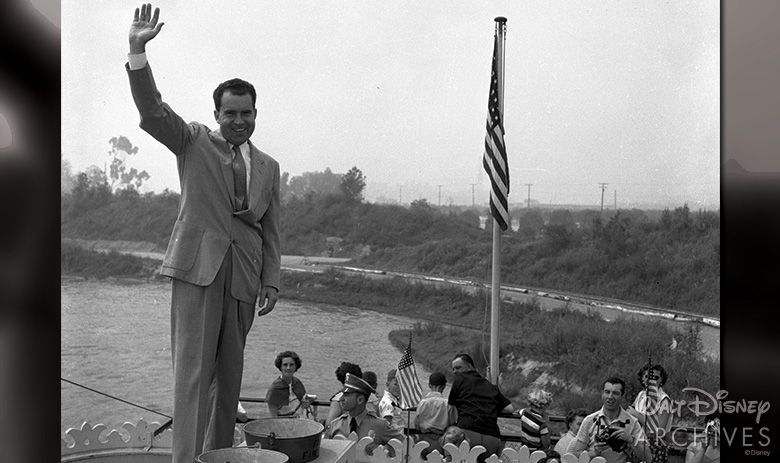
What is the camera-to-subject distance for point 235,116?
236 centimetres

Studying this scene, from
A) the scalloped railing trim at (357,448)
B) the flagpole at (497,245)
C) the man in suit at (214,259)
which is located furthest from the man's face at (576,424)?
the man in suit at (214,259)

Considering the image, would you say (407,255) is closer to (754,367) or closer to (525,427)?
(525,427)

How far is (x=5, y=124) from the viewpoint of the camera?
747 mm

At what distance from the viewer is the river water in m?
12.4

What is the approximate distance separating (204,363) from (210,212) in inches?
19.0

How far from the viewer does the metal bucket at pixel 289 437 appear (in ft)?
6.81

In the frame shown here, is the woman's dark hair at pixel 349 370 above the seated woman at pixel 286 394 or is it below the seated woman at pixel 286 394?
above

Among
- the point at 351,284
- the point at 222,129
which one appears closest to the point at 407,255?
the point at 351,284

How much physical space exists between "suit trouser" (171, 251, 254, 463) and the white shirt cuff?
66cm

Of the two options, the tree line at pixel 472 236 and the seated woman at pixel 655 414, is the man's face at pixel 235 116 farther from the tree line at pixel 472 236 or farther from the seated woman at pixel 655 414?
the tree line at pixel 472 236

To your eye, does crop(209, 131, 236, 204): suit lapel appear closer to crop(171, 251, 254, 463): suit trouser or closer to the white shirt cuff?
crop(171, 251, 254, 463): suit trouser

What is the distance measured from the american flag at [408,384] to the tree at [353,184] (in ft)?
28.0

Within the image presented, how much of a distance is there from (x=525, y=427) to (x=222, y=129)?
2.76 metres

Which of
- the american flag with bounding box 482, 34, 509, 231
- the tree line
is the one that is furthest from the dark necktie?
the tree line
